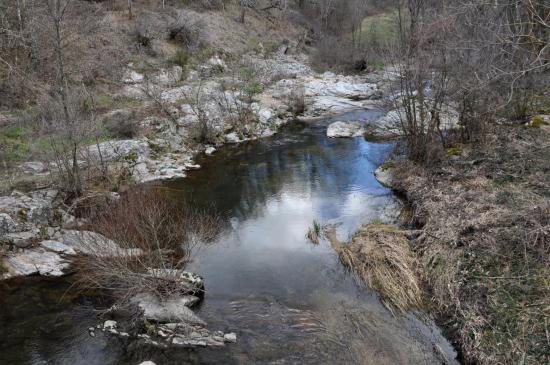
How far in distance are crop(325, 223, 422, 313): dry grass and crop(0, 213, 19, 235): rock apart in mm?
7665

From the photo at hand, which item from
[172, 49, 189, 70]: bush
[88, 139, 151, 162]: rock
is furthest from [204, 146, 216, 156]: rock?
[172, 49, 189, 70]: bush

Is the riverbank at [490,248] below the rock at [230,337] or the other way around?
the other way around

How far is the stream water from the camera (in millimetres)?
7156

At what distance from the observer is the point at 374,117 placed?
22391mm

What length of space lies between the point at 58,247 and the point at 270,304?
5.44 m

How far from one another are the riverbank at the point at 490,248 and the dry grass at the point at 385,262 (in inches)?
14.3

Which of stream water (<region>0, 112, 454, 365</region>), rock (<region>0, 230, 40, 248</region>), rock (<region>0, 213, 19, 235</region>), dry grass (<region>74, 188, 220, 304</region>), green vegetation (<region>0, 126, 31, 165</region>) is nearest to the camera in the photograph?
stream water (<region>0, 112, 454, 365</region>)

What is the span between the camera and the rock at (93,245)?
8.85 metres

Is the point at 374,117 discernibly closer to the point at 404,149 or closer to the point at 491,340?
the point at 404,149

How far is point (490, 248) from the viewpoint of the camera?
8.41 m

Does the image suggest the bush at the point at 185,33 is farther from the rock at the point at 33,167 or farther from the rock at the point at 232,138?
the rock at the point at 33,167

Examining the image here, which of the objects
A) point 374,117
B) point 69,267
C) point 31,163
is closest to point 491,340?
point 69,267

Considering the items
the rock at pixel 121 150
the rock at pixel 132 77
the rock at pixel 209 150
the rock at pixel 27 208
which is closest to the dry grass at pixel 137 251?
the rock at pixel 27 208

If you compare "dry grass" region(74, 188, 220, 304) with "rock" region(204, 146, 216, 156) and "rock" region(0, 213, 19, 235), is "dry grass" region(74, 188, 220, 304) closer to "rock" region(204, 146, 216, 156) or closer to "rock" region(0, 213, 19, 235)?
"rock" region(0, 213, 19, 235)
